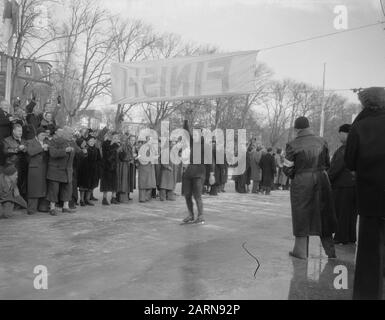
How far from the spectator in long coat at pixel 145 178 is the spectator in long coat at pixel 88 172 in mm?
1582

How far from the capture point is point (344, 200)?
7.31 metres

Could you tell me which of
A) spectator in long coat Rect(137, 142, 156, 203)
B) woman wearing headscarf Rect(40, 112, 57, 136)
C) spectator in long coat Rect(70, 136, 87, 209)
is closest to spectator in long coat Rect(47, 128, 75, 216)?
spectator in long coat Rect(70, 136, 87, 209)

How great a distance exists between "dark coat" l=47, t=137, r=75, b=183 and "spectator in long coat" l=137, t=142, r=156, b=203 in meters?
3.24

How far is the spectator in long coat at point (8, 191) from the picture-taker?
28.5 ft

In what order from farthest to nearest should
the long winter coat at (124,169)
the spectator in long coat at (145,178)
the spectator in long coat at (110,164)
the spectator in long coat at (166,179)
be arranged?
the spectator in long coat at (166,179) < the spectator in long coat at (145,178) < the long winter coat at (124,169) < the spectator in long coat at (110,164)

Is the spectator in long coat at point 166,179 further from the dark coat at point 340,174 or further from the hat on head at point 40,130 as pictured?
the dark coat at point 340,174

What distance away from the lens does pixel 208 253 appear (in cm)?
621

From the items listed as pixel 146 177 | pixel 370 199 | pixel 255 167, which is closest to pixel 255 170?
pixel 255 167

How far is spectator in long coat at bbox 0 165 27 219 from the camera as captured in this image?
8.67 meters

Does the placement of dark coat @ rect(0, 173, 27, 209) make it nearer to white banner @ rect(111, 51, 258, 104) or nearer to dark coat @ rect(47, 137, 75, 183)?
dark coat @ rect(47, 137, 75, 183)

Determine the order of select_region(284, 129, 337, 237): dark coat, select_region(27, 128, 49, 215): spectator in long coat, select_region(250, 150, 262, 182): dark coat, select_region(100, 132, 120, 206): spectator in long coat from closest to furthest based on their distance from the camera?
select_region(284, 129, 337, 237): dark coat < select_region(27, 128, 49, 215): spectator in long coat < select_region(100, 132, 120, 206): spectator in long coat < select_region(250, 150, 262, 182): dark coat

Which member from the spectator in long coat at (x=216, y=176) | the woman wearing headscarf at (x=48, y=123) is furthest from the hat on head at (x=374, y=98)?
the spectator in long coat at (x=216, y=176)

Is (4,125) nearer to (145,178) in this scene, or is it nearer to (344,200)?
(145,178)
